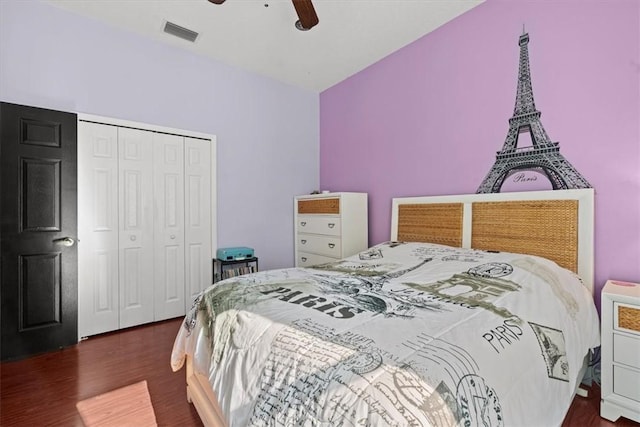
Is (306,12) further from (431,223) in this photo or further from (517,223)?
Result: (517,223)

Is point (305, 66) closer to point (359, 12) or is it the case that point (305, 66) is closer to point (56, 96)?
point (359, 12)

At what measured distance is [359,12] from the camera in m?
2.57

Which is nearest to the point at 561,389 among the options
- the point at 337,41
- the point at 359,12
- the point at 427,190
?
the point at 427,190

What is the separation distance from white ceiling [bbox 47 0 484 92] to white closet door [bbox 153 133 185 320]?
Answer: 1025 millimetres

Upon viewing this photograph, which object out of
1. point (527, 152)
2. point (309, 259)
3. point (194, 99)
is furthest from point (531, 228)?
point (194, 99)

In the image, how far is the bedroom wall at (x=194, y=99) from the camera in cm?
244

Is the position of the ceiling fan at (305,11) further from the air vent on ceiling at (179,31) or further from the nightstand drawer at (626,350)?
the nightstand drawer at (626,350)

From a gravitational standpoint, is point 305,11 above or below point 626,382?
above

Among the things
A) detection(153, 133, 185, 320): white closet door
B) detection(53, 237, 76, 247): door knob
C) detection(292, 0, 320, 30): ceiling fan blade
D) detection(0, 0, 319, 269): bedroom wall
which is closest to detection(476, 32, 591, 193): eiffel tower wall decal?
detection(292, 0, 320, 30): ceiling fan blade

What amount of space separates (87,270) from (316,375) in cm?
273

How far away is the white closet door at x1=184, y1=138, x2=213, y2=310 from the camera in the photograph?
320cm

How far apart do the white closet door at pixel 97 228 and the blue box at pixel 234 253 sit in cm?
96

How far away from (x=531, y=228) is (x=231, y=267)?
285 cm

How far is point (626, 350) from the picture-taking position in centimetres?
156
